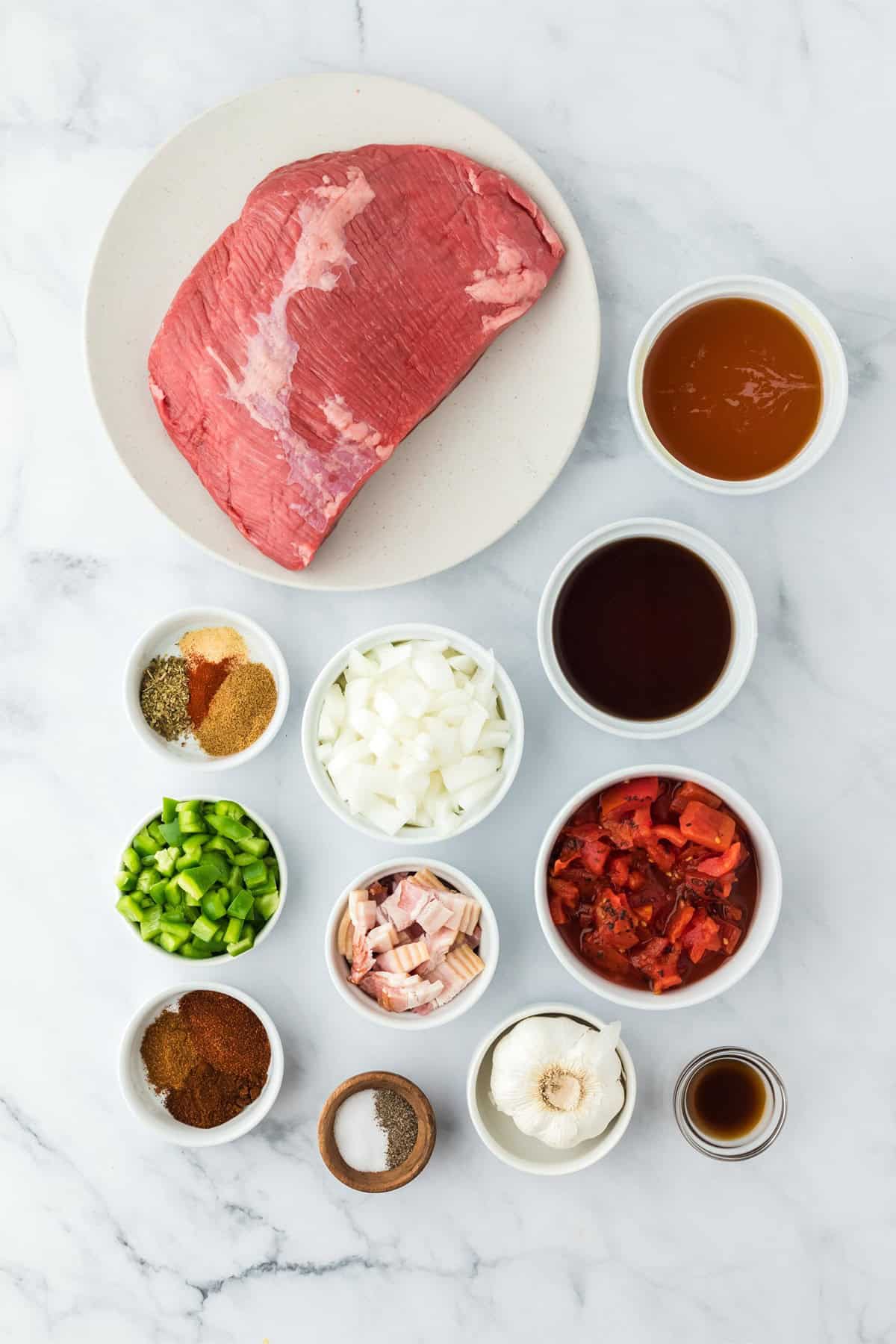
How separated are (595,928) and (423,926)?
0.35m

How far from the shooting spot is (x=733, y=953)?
1944 mm

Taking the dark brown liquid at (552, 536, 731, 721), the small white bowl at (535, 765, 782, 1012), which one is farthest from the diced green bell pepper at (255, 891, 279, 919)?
the dark brown liquid at (552, 536, 731, 721)

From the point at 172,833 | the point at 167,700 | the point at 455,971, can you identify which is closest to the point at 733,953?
the point at 455,971

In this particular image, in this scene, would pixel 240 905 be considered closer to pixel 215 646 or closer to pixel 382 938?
pixel 382 938

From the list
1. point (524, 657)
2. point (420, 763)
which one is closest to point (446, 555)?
point (524, 657)

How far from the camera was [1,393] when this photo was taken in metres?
2.17

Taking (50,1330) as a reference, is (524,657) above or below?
above

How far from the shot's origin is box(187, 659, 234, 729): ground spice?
2.09m

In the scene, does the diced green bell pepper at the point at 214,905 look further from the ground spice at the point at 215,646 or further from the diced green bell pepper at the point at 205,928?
the ground spice at the point at 215,646

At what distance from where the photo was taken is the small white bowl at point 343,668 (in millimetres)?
1968

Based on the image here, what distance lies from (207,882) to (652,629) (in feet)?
3.44

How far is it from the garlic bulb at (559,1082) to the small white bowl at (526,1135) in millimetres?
42

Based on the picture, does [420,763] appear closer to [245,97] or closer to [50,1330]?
[245,97]

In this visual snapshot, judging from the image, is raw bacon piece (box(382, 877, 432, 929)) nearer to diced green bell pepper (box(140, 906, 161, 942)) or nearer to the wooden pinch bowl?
the wooden pinch bowl
